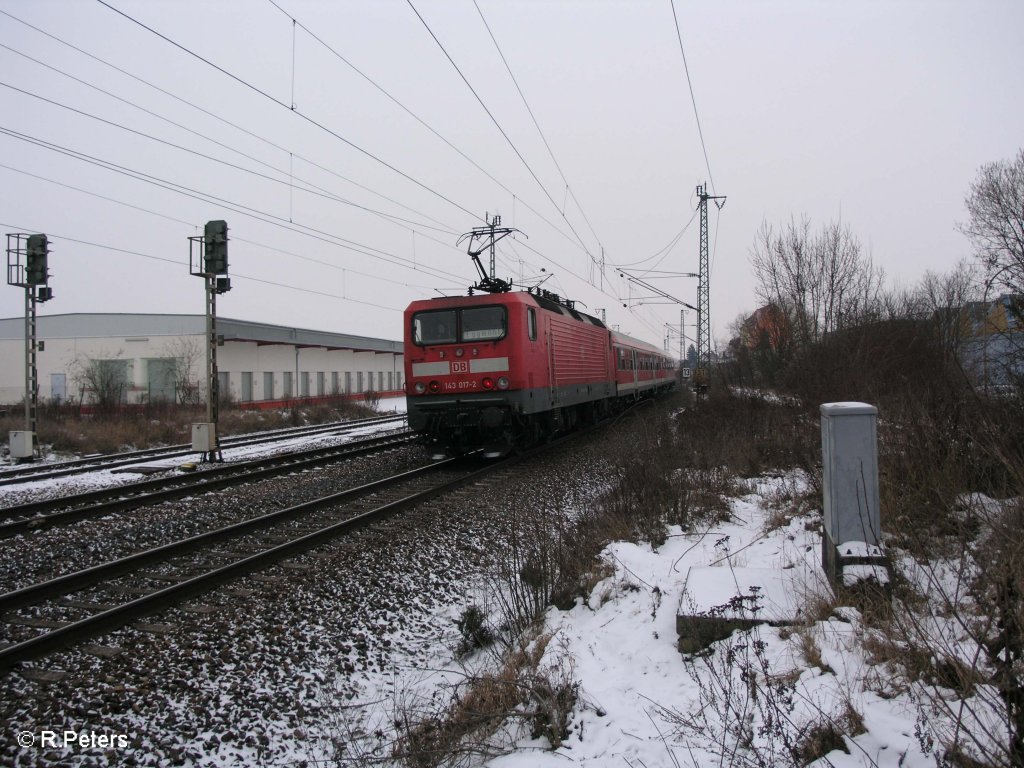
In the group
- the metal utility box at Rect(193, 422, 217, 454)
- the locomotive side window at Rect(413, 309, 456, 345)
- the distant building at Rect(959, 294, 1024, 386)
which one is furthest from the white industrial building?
the distant building at Rect(959, 294, 1024, 386)

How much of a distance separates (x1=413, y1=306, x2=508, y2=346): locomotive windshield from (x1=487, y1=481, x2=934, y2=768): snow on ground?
283 inches

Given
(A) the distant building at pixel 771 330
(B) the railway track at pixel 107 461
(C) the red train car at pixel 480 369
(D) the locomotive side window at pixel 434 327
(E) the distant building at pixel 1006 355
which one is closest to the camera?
(E) the distant building at pixel 1006 355

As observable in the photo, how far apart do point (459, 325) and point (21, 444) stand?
10.7 metres

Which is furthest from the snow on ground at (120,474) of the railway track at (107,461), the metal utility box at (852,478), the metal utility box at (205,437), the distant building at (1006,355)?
the distant building at (1006,355)

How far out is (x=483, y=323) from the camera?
37.3ft

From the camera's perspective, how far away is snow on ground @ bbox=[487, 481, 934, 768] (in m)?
2.53

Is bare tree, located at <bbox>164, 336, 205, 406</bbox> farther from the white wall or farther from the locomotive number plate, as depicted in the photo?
the locomotive number plate

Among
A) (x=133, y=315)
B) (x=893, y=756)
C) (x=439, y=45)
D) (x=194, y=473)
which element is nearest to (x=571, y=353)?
(x=439, y=45)

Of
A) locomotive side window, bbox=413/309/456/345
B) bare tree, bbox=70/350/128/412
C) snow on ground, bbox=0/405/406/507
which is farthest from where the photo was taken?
bare tree, bbox=70/350/128/412

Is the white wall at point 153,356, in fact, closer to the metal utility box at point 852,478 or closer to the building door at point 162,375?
the building door at point 162,375

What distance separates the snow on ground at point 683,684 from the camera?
2.53 meters

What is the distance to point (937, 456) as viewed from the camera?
510 cm

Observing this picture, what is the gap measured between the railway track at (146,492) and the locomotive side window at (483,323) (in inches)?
141

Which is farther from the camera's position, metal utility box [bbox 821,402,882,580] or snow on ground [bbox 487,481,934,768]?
metal utility box [bbox 821,402,882,580]
